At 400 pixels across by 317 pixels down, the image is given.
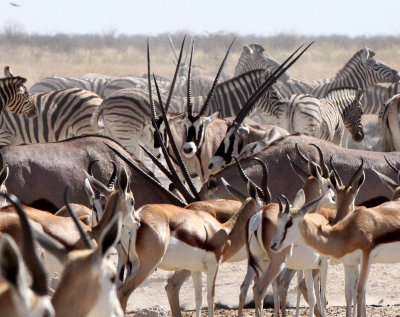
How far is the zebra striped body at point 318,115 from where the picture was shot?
50.2 ft

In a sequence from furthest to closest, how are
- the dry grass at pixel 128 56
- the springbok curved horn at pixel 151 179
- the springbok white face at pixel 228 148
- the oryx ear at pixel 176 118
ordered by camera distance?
1. the dry grass at pixel 128 56
2. the oryx ear at pixel 176 118
3. the springbok white face at pixel 228 148
4. the springbok curved horn at pixel 151 179

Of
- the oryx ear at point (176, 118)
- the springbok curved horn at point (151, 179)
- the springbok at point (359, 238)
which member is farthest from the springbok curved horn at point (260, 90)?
the springbok at point (359, 238)

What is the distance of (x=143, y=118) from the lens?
1546 centimetres

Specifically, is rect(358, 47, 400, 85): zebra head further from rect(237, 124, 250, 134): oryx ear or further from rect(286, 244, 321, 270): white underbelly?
rect(286, 244, 321, 270): white underbelly

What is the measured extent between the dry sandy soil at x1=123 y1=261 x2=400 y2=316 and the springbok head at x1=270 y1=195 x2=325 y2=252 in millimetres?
1335

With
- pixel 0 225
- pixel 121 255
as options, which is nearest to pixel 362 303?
pixel 121 255

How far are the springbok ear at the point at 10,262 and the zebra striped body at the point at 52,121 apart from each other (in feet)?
38.5

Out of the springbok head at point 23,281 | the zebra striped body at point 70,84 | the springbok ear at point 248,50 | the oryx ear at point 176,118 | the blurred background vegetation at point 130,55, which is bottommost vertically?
the blurred background vegetation at point 130,55

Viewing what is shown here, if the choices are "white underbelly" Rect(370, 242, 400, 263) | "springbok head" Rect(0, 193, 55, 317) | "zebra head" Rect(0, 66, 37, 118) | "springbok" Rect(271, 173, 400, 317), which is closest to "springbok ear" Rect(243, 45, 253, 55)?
"zebra head" Rect(0, 66, 37, 118)

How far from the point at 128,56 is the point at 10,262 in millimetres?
38944

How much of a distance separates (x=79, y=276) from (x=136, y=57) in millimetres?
38823

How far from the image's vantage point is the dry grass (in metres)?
35.0

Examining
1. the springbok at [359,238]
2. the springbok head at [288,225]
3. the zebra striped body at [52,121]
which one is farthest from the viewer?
the zebra striped body at [52,121]

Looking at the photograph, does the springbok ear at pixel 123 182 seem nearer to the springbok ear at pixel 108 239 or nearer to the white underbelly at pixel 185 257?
the white underbelly at pixel 185 257
